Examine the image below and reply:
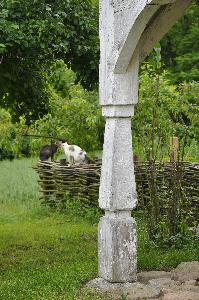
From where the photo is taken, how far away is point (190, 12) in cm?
3058

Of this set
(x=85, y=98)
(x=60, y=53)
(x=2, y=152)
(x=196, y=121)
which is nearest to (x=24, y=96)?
(x=60, y=53)

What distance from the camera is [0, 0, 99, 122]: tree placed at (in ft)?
26.7

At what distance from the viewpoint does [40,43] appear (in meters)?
8.23

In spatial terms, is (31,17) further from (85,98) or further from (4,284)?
(85,98)

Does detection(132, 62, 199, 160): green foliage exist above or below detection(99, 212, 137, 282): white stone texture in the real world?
above

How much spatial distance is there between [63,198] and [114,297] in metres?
7.68

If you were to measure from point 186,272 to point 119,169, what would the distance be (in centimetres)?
144

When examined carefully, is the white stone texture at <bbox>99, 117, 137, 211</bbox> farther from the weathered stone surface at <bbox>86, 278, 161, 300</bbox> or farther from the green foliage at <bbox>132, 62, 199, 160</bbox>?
the green foliage at <bbox>132, 62, 199, 160</bbox>

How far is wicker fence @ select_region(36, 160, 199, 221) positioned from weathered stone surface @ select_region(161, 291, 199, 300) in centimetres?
324

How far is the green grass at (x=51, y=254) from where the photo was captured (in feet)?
24.1

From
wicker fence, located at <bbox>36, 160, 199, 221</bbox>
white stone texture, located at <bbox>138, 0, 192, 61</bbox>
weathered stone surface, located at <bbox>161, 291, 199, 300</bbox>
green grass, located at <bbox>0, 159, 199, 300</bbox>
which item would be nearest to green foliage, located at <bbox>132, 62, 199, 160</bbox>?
wicker fence, located at <bbox>36, 160, 199, 221</bbox>

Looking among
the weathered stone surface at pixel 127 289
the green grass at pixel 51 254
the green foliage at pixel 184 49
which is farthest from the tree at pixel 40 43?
the green foliage at pixel 184 49

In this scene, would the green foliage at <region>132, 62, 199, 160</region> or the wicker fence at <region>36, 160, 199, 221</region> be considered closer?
the wicker fence at <region>36, 160, 199, 221</region>

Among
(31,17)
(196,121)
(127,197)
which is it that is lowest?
(127,197)
